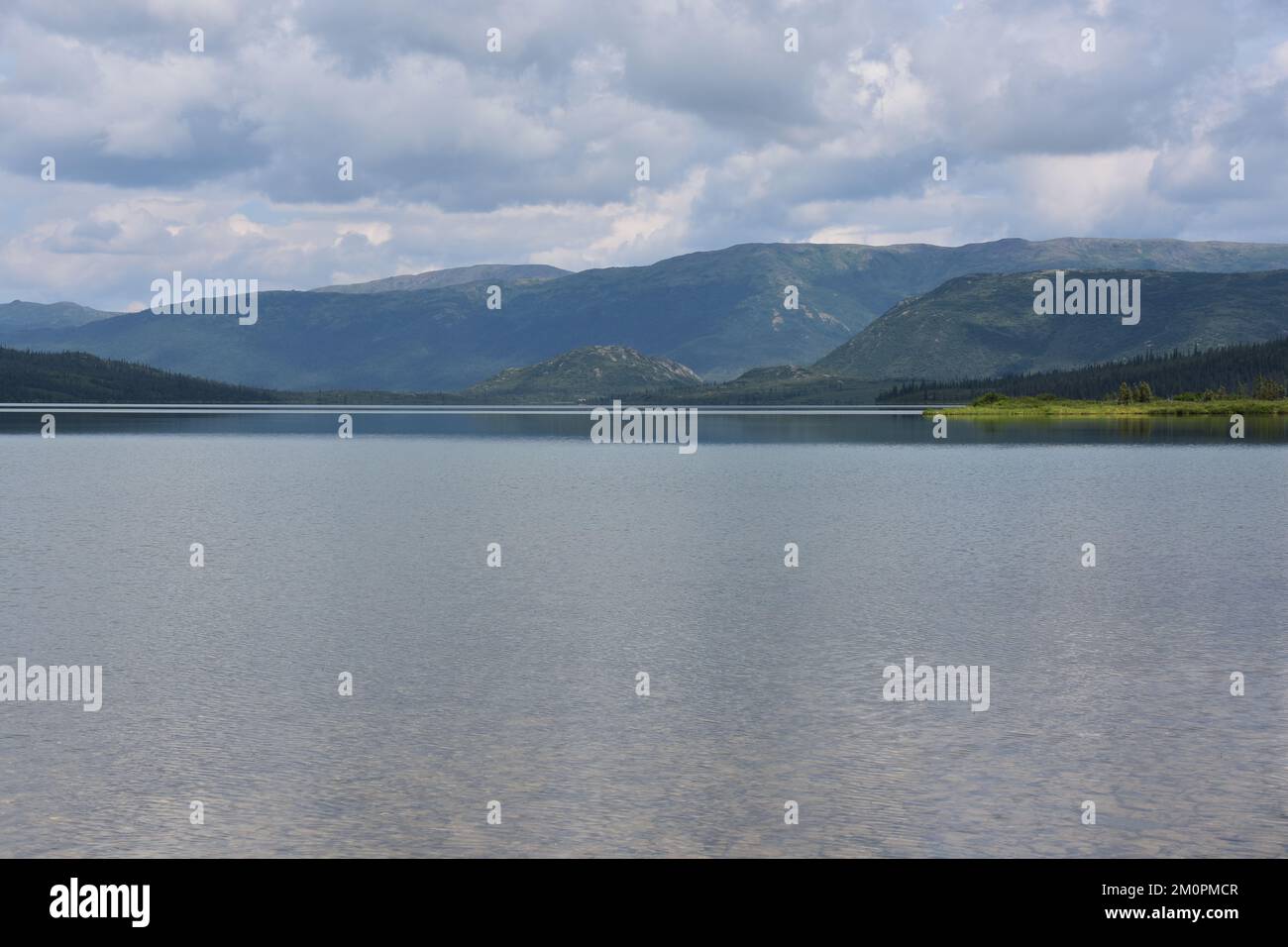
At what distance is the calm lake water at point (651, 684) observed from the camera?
2162 cm

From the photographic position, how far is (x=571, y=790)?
23.3 metres

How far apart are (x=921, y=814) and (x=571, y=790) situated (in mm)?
6232

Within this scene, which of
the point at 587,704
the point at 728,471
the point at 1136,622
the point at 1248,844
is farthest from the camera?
the point at 728,471

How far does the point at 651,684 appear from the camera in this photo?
31.8 metres

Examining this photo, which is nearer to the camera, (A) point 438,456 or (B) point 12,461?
(B) point 12,461

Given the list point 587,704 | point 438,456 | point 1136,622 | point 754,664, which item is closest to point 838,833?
point 587,704

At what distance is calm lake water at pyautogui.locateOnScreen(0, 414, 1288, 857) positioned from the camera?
2162cm
